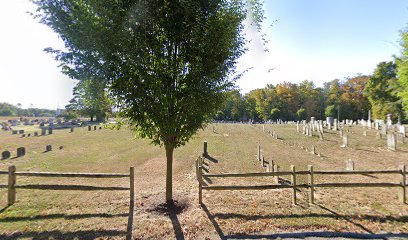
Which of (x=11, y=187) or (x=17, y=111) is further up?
(x=17, y=111)

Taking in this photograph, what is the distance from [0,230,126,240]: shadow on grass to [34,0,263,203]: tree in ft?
11.1

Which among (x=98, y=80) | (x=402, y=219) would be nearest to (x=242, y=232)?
(x=402, y=219)

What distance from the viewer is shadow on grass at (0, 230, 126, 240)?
6.82 m

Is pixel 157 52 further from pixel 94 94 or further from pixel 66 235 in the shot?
pixel 66 235

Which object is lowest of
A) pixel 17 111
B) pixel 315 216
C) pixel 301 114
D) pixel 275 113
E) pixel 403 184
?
pixel 315 216

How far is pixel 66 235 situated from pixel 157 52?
6561mm

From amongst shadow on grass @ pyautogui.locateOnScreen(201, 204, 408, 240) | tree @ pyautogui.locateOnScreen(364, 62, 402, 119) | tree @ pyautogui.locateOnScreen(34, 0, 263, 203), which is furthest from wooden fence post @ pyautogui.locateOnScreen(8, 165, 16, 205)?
tree @ pyautogui.locateOnScreen(364, 62, 402, 119)

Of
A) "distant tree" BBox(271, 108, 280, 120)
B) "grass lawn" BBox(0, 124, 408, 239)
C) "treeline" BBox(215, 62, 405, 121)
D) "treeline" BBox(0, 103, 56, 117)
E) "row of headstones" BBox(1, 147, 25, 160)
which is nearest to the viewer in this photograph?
"grass lawn" BBox(0, 124, 408, 239)

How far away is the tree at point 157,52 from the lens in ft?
23.0

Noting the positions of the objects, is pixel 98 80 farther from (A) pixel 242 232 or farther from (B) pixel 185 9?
(A) pixel 242 232

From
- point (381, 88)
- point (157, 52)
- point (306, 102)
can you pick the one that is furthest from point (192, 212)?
point (306, 102)

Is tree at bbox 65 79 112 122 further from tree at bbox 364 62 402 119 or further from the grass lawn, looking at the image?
tree at bbox 364 62 402 119

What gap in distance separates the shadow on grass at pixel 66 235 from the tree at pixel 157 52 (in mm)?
3396

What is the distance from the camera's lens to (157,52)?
8008 mm
